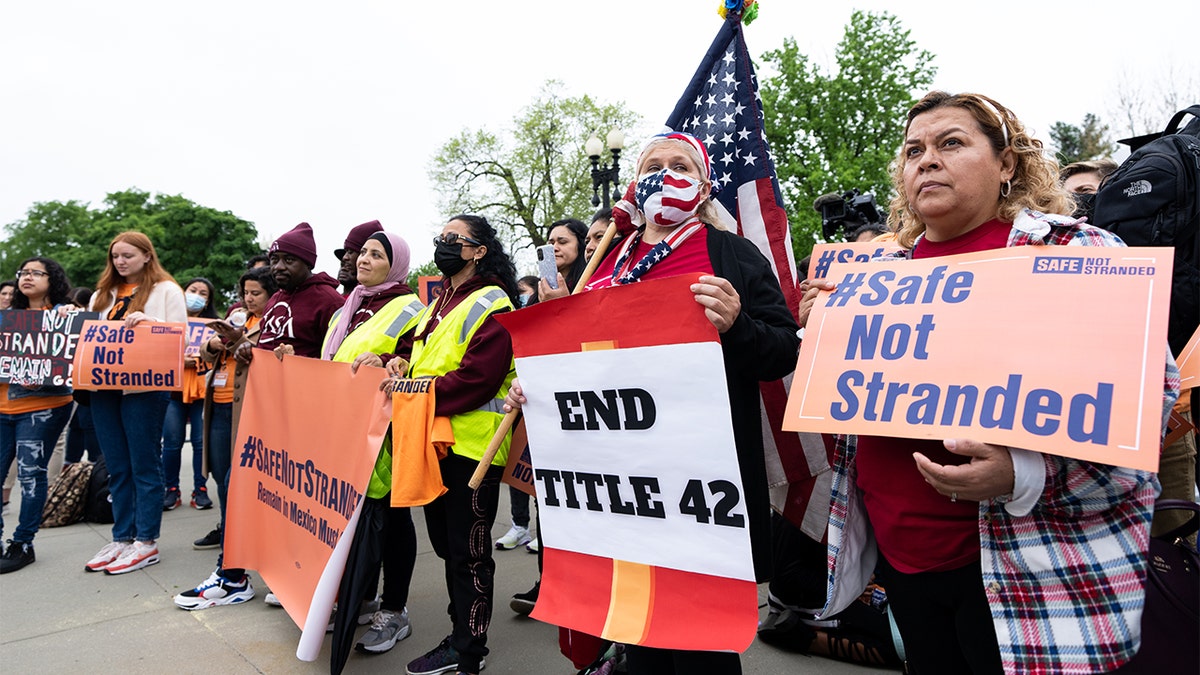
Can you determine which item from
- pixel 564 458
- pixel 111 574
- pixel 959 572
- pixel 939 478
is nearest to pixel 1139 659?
pixel 959 572

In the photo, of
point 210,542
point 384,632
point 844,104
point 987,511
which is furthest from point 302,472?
point 844,104

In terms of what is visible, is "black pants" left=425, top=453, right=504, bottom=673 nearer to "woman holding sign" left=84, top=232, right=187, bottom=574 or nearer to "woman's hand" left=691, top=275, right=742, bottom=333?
"woman's hand" left=691, top=275, right=742, bottom=333

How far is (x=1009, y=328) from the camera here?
1.43 metres

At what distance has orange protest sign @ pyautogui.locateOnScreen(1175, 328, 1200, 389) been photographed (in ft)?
5.90

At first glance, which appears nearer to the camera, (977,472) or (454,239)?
(977,472)

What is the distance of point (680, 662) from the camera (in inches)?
76.6

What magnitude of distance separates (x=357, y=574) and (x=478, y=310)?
131cm

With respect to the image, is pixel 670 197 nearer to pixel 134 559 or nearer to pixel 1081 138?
pixel 134 559

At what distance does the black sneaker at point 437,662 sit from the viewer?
3195 millimetres

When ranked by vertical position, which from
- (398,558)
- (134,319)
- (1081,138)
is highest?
(1081,138)

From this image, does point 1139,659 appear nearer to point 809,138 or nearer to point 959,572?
point 959,572

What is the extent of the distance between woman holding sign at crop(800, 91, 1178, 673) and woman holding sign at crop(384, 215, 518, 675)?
173 cm

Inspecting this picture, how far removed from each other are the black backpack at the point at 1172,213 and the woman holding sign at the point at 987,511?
2.57 feet

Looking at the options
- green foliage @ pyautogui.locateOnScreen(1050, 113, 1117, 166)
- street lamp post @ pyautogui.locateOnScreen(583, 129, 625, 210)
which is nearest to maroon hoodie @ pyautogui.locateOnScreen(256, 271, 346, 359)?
street lamp post @ pyautogui.locateOnScreen(583, 129, 625, 210)
